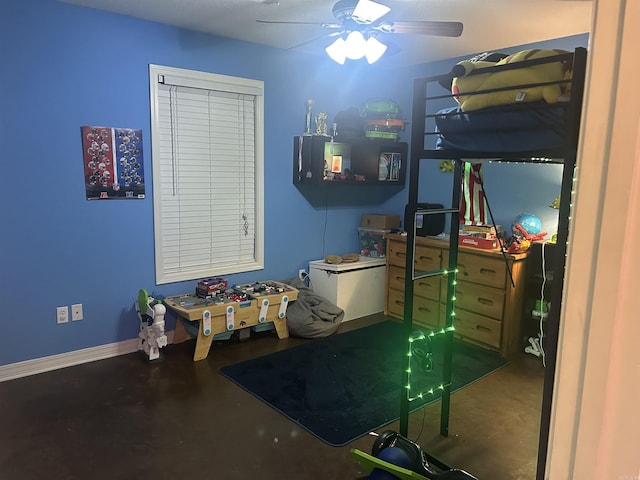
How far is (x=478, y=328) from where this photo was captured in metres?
3.83

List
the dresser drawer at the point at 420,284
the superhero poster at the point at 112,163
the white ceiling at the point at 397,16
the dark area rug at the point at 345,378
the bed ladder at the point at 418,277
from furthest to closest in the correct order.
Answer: the dresser drawer at the point at 420,284
the superhero poster at the point at 112,163
the white ceiling at the point at 397,16
the dark area rug at the point at 345,378
the bed ladder at the point at 418,277

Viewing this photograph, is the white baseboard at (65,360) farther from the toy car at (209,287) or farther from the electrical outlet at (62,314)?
the toy car at (209,287)

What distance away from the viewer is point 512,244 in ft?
12.1

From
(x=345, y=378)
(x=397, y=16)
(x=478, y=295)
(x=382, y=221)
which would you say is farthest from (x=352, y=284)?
(x=397, y=16)

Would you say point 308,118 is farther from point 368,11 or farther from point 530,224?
point 530,224

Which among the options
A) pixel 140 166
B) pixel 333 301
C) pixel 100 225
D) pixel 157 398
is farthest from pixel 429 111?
pixel 157 398

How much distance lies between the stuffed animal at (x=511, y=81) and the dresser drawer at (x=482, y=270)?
208 centimetres

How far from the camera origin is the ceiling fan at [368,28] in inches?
102

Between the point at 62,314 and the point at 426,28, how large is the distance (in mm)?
2989

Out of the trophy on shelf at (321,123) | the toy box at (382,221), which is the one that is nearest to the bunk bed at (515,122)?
the trophy on shelf at (321,123)

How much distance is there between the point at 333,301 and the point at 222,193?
1.39m

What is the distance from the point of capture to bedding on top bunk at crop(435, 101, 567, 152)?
1584 millimetres

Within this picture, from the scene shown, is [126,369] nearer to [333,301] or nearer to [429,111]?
[333,301]

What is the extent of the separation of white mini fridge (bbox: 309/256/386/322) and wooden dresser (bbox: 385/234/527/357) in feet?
1.46
